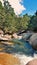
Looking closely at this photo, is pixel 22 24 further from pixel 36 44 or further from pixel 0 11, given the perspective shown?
pixel 36 44

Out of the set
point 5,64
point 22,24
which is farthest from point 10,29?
point 5,64

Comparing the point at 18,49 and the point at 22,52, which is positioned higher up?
the point at 22,52

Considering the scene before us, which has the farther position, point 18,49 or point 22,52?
point 18,49

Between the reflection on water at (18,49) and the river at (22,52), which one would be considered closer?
the river at (22,52)

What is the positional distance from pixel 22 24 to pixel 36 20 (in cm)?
593

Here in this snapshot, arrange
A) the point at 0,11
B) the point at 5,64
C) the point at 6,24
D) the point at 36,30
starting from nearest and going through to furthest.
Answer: the point at 5,64, the point at 0,11, the point at 6,24, the point at 36,30

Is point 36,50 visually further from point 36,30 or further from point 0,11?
point 36,30

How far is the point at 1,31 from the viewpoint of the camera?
4634 centimetres

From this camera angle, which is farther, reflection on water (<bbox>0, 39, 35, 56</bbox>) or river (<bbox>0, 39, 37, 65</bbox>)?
reflection on water (<bbox>0, 39, 35, 56</bbox>)

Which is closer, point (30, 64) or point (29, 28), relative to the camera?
point (30, 64)

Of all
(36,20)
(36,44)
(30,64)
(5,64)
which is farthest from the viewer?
(36,20)

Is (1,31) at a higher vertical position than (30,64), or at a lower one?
lower

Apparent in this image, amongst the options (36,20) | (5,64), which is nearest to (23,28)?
(36,20)

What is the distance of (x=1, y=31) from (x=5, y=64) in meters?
36.4
